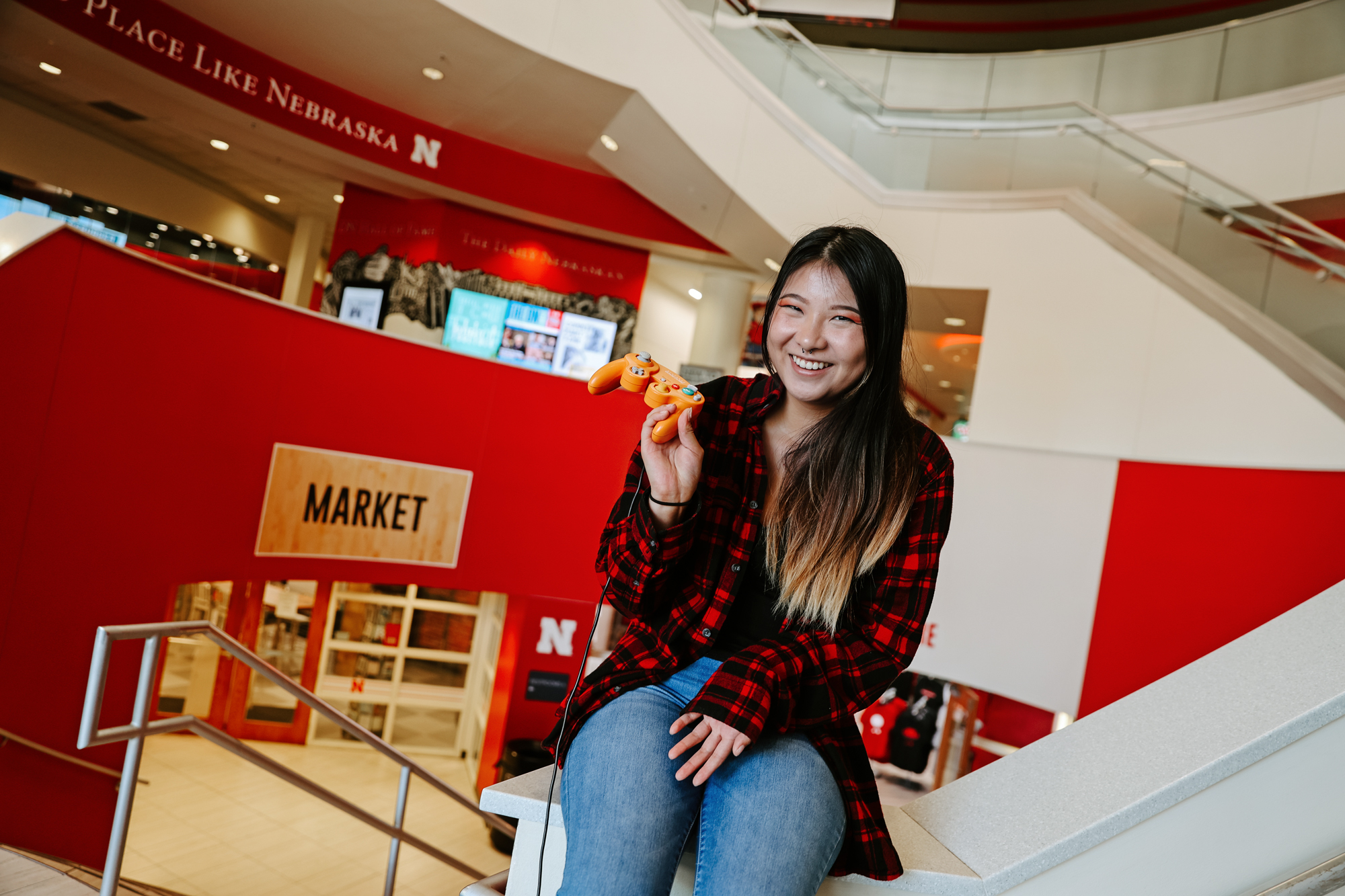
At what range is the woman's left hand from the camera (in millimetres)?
1027

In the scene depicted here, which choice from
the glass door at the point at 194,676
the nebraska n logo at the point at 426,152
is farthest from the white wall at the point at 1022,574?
the glass door at the point at 194,676

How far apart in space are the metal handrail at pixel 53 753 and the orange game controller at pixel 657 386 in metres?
3.12

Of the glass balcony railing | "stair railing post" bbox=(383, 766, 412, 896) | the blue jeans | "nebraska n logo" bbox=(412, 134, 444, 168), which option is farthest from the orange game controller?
"nebraska n logo" bbox=(412, 134, 444, 168)

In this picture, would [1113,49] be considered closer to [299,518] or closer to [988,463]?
[988,463]

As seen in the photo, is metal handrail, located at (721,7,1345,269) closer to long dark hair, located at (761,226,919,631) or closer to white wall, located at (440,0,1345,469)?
white wall, located at (440,0,1345,469)

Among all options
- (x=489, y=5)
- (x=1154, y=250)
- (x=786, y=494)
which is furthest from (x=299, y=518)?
(x=1154, y=250)

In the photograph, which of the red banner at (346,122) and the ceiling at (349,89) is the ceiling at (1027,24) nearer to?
the red banner at (346,122)

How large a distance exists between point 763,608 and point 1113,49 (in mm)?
9716

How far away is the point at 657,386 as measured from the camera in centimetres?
119

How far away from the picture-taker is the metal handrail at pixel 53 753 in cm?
338

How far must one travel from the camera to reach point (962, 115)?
8148 millimetres

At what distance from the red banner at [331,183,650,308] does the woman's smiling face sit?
8.37m

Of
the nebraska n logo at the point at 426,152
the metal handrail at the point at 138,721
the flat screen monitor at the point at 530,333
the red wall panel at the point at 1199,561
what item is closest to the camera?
the metal handrail at the point at 138,721

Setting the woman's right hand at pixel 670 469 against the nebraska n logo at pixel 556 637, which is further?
the nebraska n logo at pixel 556 637
